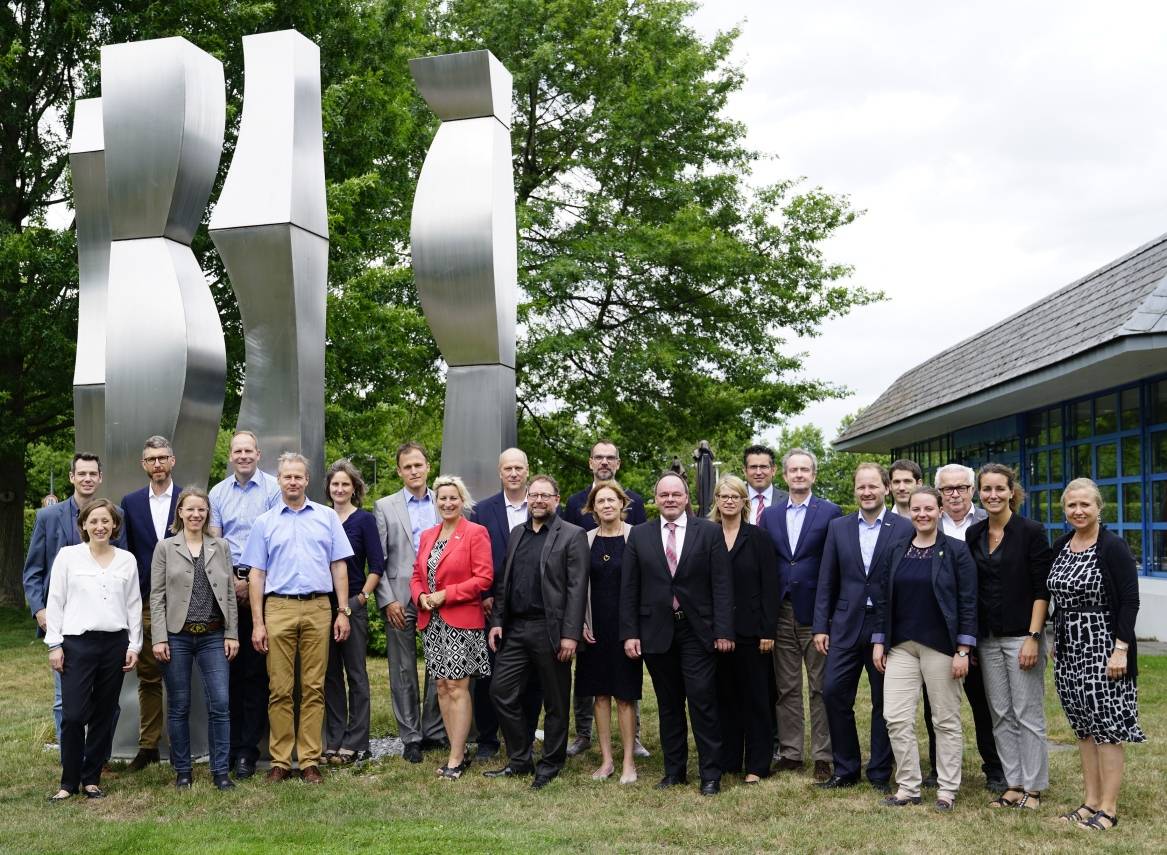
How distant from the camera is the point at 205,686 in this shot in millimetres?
6820

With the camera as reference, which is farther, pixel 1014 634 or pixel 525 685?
pixel 525 685

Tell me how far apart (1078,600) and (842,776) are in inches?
71.2

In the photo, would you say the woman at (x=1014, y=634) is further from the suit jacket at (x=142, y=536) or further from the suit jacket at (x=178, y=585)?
the suit jacket at (x=142, y=536)

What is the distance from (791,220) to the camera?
19078 mm

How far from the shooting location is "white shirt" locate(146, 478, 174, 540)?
7.14m

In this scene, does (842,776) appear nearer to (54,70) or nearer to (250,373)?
(250,373)

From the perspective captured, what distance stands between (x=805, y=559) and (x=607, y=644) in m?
1.35

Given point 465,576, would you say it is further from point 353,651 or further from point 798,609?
point 798,609

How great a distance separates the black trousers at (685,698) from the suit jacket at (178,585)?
2576mm

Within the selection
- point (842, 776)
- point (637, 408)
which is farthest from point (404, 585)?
point (637, 408)

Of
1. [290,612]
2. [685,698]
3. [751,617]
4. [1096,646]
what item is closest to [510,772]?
[685,698]

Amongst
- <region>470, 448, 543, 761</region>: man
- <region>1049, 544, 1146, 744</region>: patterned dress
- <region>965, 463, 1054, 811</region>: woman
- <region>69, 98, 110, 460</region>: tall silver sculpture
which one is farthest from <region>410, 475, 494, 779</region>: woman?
<region>69, 98, 110, 460</region>: tall silver sculpture

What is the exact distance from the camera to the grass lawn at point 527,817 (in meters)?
5.47

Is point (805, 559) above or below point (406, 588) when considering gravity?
above
